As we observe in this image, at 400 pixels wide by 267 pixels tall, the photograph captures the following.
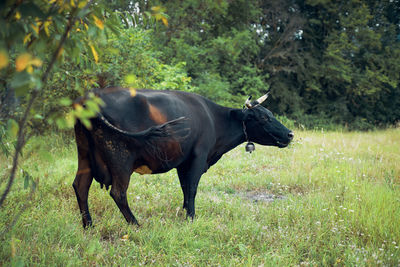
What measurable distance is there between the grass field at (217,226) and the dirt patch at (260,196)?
18 millimetres

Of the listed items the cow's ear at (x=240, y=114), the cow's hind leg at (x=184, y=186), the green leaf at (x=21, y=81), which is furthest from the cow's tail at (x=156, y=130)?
the green leaf at (x=21, y=81)

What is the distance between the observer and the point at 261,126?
498cm

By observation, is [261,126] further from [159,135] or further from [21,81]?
[21,81]

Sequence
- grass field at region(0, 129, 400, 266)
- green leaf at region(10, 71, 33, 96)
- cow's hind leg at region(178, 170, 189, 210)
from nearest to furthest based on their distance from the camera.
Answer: green leaf at region(10, 71, 33, 96), grass field at region(0, 129, 400, 266), cow's hind leg at region(178, 170, 189, 210)

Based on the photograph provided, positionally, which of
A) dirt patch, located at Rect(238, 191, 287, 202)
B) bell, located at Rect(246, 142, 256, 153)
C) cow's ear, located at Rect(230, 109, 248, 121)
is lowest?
dirt patch, located at Rect(238, 191, 287, 202)

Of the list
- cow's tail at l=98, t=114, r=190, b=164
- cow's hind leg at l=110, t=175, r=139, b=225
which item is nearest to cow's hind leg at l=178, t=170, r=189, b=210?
cow's tail at l=98, t=114, r=190, b=164

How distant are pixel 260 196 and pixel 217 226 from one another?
6.21 feet

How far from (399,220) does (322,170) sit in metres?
2.57

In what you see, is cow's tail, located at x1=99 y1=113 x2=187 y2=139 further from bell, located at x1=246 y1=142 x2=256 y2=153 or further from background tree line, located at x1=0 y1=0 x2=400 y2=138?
background tree line, located at x1=0 y1=0 x2=400 y2=138

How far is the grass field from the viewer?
3021 mm

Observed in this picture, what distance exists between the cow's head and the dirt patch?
919 mm

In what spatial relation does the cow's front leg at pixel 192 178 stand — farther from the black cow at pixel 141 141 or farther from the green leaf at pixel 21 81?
the green leaf at pixel 21 81

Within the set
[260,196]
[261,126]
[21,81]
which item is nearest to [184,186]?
[261,126]

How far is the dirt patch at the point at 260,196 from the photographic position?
210 inches
